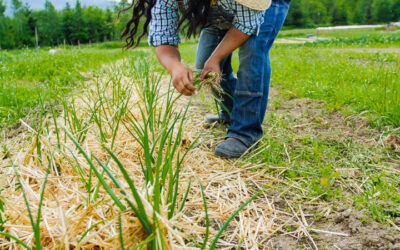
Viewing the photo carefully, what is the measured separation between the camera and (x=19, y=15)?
4300 centimetres

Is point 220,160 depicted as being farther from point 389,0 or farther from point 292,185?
point 389,0

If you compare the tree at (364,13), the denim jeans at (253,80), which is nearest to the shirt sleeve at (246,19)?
the denim jeans at (253,80)

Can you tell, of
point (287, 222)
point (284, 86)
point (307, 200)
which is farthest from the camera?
point (284, 86)

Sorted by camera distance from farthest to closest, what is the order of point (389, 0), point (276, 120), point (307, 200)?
point (389, 0) → point (276, 120) → point (307, 200)

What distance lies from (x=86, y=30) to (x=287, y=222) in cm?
4640

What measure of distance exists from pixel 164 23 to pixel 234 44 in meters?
0.41

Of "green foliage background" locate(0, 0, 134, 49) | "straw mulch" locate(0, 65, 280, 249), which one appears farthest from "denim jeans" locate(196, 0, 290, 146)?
"green foliage background" locate(0, 0, 134, 49)

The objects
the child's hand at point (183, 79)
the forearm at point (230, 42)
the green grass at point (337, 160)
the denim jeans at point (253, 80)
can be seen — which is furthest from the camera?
the denim jeans at point (253, 80)

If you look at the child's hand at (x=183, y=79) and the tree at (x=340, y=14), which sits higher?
the tree at (x=340, y=14)

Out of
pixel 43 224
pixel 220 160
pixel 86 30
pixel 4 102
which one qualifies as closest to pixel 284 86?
pixel 220 160

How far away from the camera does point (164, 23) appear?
1.64m

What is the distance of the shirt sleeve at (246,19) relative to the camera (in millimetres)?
1511

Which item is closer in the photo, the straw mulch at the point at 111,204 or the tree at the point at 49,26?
the straw mulch at the point at 111,204

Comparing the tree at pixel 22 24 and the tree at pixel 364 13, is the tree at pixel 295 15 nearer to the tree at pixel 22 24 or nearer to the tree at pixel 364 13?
the tree at pixel 364 13
